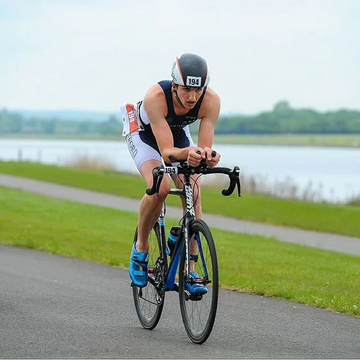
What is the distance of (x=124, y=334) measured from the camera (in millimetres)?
8367

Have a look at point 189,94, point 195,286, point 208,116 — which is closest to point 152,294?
point 195,286

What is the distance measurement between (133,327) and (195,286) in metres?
1.25

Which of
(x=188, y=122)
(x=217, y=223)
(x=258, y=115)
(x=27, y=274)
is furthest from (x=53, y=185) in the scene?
(x=258, y=115)

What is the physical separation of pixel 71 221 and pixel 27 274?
349 inches

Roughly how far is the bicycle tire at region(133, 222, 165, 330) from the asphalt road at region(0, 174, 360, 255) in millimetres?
10133

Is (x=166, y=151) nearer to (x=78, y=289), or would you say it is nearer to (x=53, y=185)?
(x=78, y=289)

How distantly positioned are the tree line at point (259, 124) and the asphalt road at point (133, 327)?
365ft

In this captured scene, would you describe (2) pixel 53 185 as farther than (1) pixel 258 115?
No

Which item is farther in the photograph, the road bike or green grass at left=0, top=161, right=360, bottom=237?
green grass at left=0, top=161, right=360, bottom=237

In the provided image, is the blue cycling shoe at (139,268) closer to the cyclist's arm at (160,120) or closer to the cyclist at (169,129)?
the cyclist at (169,129)

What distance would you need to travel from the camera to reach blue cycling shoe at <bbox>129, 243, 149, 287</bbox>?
8797mm

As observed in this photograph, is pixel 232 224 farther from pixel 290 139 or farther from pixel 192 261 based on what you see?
pixel 290 139

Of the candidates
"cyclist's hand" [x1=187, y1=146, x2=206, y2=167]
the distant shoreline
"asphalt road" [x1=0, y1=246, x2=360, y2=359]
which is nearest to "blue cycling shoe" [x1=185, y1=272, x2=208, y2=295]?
"asphalt road" [x1=0, y1=246, x2=360, y2=359]

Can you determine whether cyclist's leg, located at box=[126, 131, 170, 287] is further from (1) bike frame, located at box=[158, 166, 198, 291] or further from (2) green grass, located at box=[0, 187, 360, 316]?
(2) green grass, located at box=[0, 187, 360, 316]
